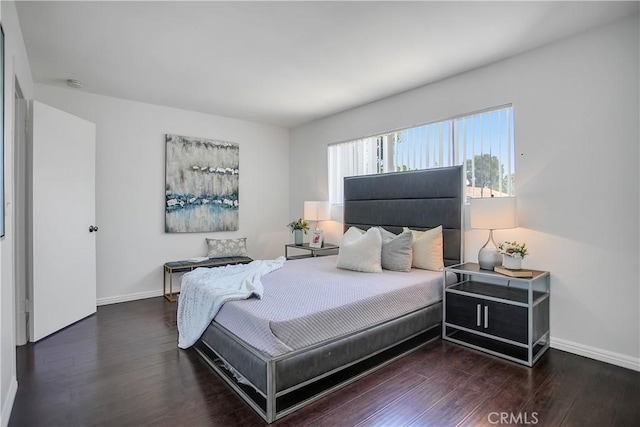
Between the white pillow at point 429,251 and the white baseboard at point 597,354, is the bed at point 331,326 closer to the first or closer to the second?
the white pillow at point 429,251

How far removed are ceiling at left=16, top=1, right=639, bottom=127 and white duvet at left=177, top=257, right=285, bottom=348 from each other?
202 centimetres

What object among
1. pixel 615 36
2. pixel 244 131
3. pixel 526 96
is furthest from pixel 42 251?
pixel 615 36

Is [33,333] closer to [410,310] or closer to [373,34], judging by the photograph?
[410,310]

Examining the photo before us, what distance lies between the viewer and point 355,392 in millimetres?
2148

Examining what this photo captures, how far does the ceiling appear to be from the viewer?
2.37m

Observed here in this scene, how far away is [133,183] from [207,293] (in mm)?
2652

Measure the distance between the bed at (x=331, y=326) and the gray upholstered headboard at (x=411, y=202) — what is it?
11mm

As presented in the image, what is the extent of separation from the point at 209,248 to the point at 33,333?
225 centimetres

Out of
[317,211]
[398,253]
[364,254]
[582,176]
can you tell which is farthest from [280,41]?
[582,176]

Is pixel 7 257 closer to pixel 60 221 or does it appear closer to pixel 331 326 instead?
Result: pixel 60 221

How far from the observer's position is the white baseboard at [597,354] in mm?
2469

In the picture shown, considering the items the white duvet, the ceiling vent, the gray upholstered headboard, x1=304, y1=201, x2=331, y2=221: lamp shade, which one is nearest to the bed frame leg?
the white duvet

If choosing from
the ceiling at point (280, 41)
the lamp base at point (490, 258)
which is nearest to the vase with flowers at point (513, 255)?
the lamp base at point (490, 258)

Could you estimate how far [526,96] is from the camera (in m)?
3.02
